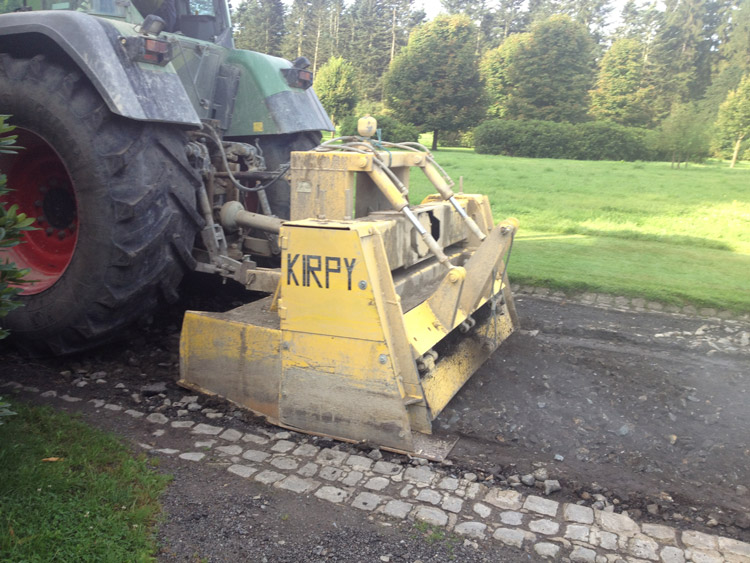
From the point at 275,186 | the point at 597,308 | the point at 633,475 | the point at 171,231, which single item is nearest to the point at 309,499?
the point at 633,475

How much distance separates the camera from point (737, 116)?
90.6ft

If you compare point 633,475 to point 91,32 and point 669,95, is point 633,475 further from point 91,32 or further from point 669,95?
point 669,95

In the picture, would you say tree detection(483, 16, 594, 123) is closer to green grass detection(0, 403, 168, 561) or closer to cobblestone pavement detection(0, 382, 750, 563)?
cobblestone pavement detection(0, 382, 750, 563)

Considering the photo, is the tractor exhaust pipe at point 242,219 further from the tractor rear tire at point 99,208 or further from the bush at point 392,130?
the bush at point 392,130

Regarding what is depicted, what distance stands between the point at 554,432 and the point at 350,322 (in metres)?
1.27

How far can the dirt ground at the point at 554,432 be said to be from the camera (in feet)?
8.64

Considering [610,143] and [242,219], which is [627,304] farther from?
[610,143]

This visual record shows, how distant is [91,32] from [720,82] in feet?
137

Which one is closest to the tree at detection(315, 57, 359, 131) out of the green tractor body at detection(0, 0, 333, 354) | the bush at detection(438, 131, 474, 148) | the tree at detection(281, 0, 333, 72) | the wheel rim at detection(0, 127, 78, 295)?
the bush at detection(438, 131, 474, 148)

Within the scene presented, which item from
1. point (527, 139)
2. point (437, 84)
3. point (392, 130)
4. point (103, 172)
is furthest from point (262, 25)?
point (103, 172)

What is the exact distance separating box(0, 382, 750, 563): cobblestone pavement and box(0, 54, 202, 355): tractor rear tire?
65cm

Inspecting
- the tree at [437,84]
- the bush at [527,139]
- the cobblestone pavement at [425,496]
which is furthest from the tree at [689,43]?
the cobblestone pavement at [425,496]

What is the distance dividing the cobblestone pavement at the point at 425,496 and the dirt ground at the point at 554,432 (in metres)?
0.10

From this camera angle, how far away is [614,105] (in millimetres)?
38219
